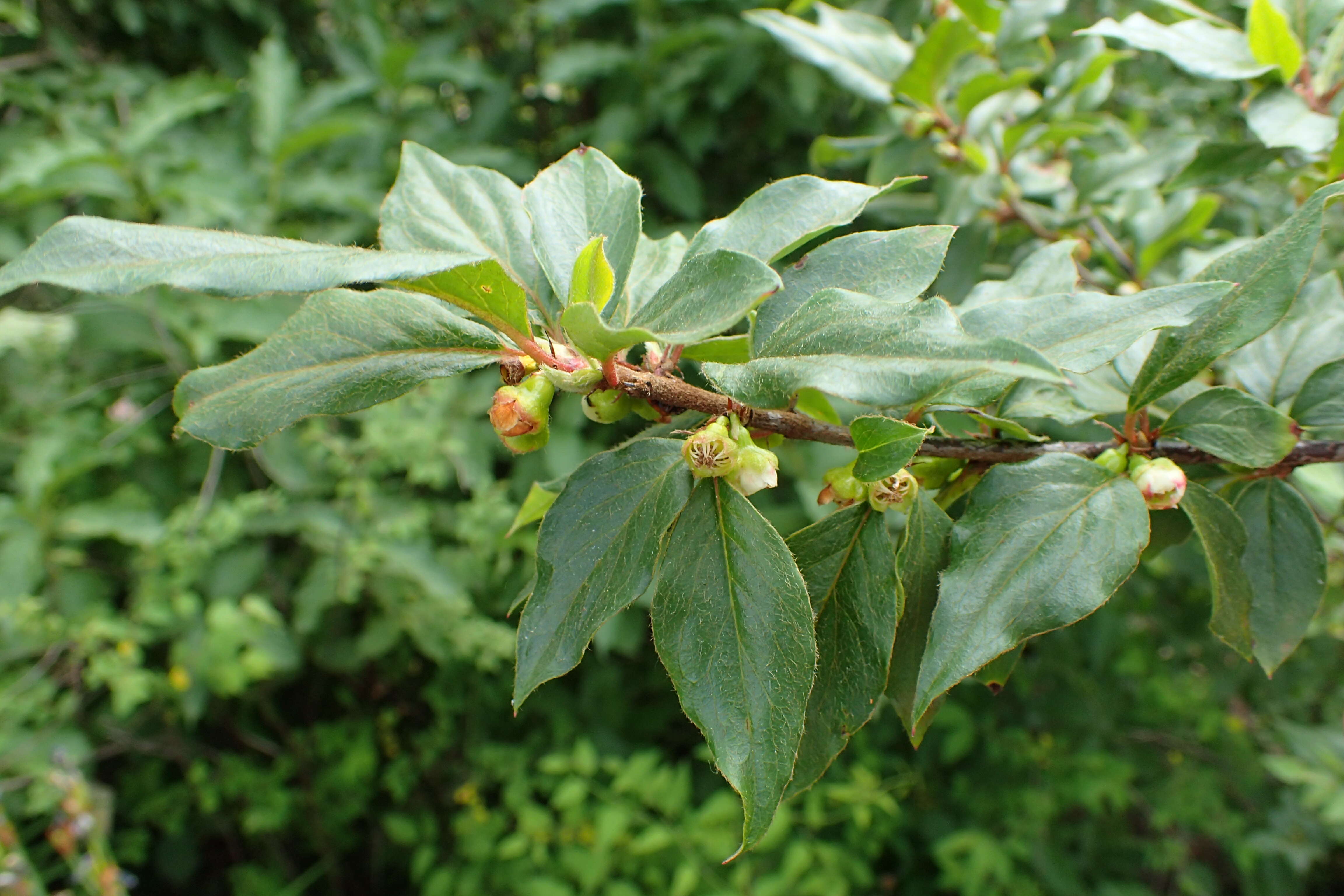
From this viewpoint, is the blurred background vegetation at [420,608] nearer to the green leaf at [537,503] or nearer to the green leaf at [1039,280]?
the green leaf at [1039,280]

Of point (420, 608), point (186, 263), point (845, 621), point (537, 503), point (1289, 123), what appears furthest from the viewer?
point (420, 608)

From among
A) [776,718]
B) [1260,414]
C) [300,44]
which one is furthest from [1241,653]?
[300,44]

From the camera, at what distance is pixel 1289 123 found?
69 cm

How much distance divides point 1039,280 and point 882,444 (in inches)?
11.0

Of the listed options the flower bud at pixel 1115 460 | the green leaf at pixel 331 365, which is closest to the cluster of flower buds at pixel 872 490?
the flower bud at pixel 1115 460

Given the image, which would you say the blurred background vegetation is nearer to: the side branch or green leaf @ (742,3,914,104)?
green leaf @ (742,3,914,104)

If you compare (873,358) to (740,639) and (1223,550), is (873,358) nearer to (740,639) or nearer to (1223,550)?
(740,639)

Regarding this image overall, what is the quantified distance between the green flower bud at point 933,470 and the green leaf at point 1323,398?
10.2 inches

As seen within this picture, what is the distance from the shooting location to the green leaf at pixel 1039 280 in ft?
1.94

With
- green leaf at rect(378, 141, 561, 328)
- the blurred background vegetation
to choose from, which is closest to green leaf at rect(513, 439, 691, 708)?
green leaf at rect(378, 141, 561, 328)

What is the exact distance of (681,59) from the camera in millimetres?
1943

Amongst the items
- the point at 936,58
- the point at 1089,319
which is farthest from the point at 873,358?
the point at 936,58

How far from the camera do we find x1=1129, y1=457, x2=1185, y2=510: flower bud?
1.59 ft

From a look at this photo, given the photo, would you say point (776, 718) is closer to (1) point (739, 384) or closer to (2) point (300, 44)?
(1) point (739, 384)
